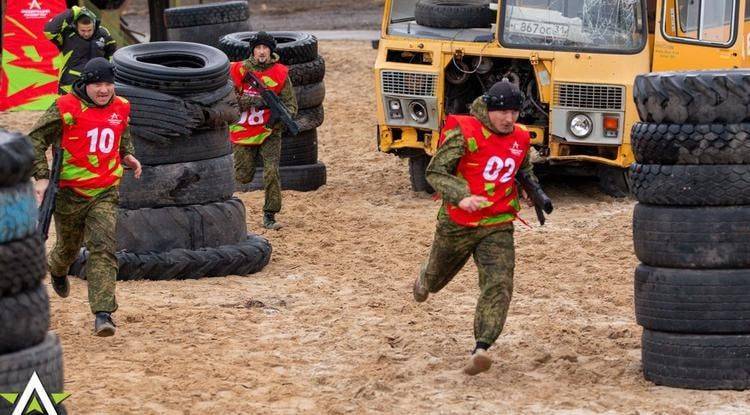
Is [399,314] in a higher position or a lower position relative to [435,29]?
lower

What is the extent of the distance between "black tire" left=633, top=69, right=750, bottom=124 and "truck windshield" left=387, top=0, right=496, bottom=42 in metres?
6.69

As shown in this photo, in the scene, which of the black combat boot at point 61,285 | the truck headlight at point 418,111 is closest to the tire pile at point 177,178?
the black combat boot at point 61,285

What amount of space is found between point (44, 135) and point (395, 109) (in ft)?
21.4

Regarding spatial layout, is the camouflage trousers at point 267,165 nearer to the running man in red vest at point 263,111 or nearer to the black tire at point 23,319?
the running man in red vest at point 263,111

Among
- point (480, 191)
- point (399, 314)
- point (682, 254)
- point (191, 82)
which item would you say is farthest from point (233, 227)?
point (682, 254)

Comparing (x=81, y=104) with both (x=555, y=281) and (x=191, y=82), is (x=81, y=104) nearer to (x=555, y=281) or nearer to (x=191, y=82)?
(x=191, y=82)

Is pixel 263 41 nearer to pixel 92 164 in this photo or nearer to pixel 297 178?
pixel 297 178

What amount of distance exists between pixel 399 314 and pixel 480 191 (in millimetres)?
1937

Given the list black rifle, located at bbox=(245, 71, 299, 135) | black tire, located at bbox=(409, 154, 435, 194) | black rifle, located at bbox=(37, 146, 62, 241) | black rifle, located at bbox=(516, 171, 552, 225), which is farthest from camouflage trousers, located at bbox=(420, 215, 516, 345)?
black tire, located at bbox=(409, 154, 435, 194)

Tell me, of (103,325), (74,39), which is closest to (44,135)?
(103,325)

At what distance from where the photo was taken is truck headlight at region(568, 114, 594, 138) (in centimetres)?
1401

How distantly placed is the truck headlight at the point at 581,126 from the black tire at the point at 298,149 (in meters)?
2.96

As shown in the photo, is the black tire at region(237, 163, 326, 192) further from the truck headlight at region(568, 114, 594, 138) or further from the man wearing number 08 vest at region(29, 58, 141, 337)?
the man wearing number 08 vest at region(29, 58, 141, 337)

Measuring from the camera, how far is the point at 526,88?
14.6 m
